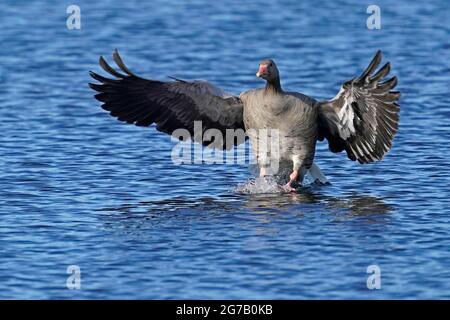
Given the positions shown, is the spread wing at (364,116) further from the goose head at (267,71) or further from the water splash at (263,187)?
the water splash at (263,187)

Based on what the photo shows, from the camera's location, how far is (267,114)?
14320mm

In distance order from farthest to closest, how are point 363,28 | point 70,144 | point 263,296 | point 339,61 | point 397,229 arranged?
1. point 363,28
2. point 339,61
3. point 70,144
4. point 397,229
5. point 263,296

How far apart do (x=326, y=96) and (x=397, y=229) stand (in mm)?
7738

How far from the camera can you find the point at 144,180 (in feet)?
50.7

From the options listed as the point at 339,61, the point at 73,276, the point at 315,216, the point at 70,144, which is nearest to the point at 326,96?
the point at 339,61

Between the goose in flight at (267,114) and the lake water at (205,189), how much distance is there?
55 centimetres

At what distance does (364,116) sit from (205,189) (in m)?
2.27

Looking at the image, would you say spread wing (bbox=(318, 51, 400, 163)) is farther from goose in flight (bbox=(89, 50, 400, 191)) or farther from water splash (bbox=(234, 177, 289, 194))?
water splash (bbox=(234, 177, 289, 194))

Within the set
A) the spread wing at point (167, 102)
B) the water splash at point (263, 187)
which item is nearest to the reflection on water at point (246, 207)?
the water splash at point (263, 187)

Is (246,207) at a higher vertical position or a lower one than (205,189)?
lower

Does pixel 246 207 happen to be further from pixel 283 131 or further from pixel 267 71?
pixel 267 71

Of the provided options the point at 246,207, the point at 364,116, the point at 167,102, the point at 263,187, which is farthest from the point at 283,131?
the point at 167,102

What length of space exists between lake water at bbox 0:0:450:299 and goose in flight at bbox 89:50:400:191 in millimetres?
551

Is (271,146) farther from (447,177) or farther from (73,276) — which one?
(73,276)
